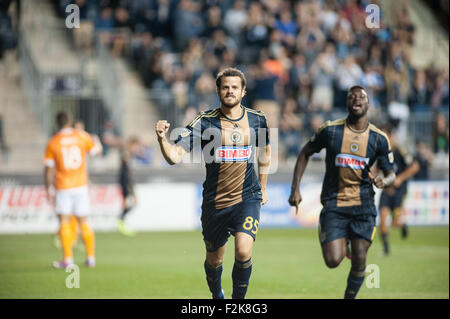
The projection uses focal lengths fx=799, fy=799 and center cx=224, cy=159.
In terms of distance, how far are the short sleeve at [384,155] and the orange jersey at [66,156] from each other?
233 inches

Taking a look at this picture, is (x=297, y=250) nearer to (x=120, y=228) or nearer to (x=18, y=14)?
(x=120, y=228)

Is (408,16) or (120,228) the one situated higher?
(408,16)

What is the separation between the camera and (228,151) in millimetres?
8250

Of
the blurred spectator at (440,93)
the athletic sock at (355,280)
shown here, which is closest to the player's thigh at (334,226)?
the athletic sock at (355,280)

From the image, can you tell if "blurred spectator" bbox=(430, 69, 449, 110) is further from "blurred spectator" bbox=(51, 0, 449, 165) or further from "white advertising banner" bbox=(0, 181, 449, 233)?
"white advertising banner" bbox=(0, 181, 449, 233)

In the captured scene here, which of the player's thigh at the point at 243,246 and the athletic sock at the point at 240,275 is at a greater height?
the player's thigh at the point at 243,246

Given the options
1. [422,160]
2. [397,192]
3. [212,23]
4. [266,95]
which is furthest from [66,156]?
[212,23]

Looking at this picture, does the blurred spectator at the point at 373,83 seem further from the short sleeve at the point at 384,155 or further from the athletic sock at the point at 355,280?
the athletic sock at the point at 355,280

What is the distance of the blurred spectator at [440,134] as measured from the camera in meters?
21.9

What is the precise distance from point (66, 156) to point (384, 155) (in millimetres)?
6086

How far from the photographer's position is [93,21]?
2331cm

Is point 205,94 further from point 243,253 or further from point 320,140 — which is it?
point 243,253

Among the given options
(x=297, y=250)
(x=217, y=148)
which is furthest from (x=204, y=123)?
(x=297, y=250)

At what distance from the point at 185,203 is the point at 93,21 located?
6.43m
